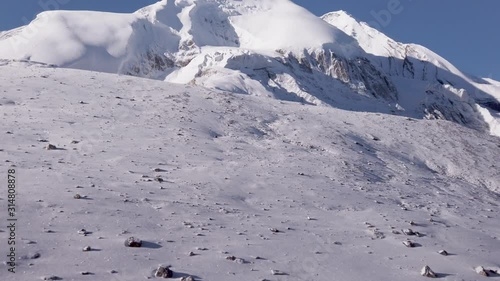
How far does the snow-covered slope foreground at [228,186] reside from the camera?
31.8 ft

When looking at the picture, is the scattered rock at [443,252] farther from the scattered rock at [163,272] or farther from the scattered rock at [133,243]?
the scattered rock at [133,243]

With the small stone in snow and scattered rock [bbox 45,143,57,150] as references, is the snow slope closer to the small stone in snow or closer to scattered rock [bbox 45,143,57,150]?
scattered rock [bbox 45,143,57,150]

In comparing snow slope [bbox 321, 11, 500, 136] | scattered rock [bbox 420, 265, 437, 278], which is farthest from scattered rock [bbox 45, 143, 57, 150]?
snow slope [bbox 321, 11, 500, 136]

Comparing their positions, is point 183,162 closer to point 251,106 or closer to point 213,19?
point 251,106

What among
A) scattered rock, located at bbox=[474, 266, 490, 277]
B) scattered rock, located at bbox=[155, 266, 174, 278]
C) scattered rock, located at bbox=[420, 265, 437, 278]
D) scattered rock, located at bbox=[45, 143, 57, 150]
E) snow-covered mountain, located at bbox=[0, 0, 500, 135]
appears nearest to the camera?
scattered rock, located at bbox=[155, 266, 174, 278]

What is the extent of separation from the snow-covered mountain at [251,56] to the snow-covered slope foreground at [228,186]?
63.5 meters

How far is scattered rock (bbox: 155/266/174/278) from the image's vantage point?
8539mm

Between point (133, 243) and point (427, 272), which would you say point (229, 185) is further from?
point (427, 272)

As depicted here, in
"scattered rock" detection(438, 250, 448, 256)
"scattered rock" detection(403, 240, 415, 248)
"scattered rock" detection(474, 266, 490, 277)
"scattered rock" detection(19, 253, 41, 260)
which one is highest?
"scattered rock" detection(19, 253, 41, 260)

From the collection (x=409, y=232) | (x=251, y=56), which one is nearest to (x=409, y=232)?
(x=409, y=232)

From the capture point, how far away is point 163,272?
28.1 feet

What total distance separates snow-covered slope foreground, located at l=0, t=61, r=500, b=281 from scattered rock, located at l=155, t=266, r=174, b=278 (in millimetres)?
141

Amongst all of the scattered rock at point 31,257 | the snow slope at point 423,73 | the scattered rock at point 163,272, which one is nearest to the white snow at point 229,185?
the scattered rock at point 31,257

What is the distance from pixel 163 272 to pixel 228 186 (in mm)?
6843
